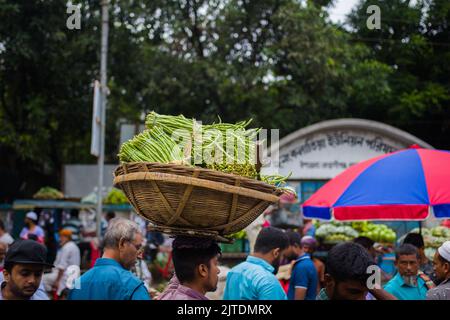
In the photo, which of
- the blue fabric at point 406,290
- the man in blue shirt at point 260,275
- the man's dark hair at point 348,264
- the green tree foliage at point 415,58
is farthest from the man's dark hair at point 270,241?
the green tree foliage at point 415,58

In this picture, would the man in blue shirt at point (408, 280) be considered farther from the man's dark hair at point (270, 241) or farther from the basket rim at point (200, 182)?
the basket rim at point (200, 182)

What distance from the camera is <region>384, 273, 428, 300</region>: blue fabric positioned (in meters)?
5.58

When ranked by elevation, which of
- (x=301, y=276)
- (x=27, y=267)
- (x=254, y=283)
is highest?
(x=27, y=267)

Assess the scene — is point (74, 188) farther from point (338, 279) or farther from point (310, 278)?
point (338, 279)

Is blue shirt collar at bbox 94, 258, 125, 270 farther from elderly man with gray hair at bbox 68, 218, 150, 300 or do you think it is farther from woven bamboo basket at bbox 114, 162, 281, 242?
woven bamboo basket at bbox 114, 162, 281, 242

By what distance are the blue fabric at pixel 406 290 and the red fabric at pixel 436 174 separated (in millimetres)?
772

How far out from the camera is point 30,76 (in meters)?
18.0

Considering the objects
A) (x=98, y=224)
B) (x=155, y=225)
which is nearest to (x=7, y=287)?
(x=155, y=225)

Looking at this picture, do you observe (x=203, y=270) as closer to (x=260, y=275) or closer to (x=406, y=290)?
(x=260, y=275)

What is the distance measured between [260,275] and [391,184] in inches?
81.2

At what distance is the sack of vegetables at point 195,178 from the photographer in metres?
3.15

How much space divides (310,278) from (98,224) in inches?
220

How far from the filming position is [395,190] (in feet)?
20.0

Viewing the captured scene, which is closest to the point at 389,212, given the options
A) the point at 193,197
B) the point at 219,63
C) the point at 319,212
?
the point at 319,212
